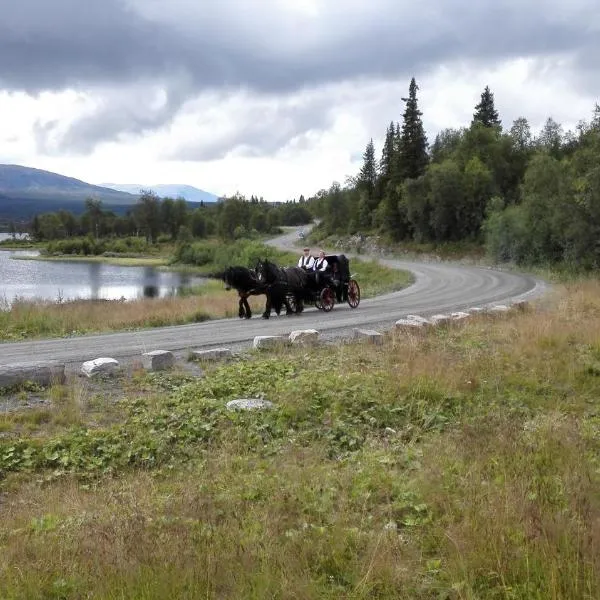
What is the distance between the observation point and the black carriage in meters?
21.1

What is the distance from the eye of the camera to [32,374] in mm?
9766

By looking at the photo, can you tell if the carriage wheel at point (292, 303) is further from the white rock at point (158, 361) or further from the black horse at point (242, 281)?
the white rock at point (158, 361)

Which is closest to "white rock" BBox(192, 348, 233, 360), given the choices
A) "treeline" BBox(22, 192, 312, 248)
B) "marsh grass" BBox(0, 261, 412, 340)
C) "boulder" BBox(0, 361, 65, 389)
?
"boulder" BBox(0, 361, 65, 389)

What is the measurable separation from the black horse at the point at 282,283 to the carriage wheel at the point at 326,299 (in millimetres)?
739

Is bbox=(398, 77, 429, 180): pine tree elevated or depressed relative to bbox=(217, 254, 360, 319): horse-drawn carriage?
elevated

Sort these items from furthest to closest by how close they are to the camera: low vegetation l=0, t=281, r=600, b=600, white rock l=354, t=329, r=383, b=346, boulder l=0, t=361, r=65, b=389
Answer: white rock l=354, t=329, r=383, b=346 < boulder l=0, t=361, r=65, b=389 < low vegetation l=0, t=281, r=600, b=600

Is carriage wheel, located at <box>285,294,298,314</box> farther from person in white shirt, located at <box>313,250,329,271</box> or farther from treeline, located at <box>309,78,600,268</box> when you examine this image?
treeline, located at <box>309,78,600,268</box>

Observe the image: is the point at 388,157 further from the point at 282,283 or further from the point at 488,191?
the point at 282,283

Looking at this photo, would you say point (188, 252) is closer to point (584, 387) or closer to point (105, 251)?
point (105, 251)

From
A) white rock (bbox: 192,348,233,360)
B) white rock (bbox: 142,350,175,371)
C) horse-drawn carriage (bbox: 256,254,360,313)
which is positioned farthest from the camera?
horse-drawn carriage (bbox: 256,254,360,313)

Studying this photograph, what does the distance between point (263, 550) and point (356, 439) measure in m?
3.46

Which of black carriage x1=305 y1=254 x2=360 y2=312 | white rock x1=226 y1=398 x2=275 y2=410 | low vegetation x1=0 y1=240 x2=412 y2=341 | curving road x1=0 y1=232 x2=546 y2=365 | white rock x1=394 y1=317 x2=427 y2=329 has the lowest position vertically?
low vegetation x1=0 y1=240 x2=412 y2=341

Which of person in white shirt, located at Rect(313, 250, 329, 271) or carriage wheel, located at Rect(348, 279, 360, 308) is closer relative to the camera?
person in white shirt, located at Rect(313, 250, 329, 271)

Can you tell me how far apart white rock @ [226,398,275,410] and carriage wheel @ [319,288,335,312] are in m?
12.6
